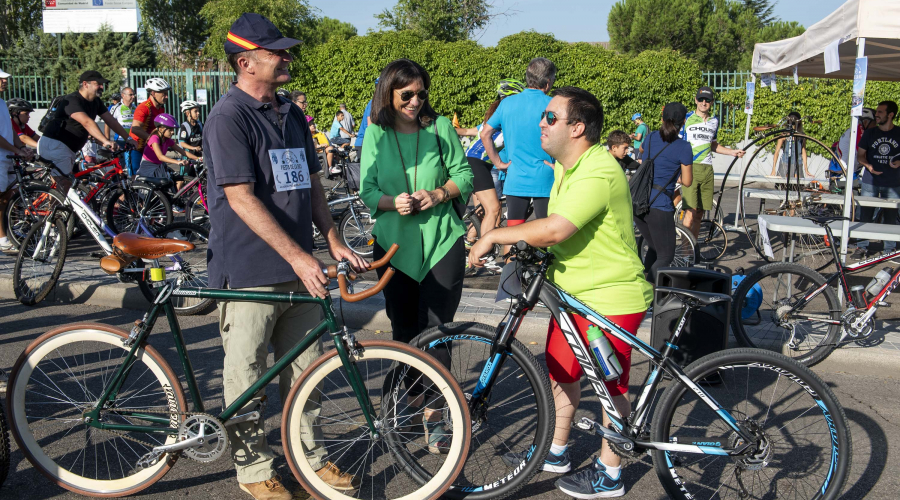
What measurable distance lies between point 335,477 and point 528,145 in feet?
11.1

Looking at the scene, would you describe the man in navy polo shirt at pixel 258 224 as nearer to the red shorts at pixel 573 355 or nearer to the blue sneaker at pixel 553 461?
the blue sneaker at pixel 553 461

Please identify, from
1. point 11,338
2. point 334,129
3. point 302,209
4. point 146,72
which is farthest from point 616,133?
point 146,72

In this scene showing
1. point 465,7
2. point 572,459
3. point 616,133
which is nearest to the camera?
point 572,459

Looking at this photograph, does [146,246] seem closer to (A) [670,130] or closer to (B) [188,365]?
(B) [188,365]

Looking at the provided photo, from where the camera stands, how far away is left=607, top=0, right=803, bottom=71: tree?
Answer: 40281 millimetres

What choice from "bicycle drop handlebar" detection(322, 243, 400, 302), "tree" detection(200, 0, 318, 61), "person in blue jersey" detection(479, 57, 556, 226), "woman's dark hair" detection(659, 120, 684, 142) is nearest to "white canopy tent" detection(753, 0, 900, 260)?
"woman's dark hair" detection(659, 120, 684, 142)

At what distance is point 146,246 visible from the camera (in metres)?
3.15

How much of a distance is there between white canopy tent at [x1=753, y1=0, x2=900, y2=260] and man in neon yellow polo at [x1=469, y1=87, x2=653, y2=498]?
12.5 ft

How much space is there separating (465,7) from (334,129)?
1710 cm

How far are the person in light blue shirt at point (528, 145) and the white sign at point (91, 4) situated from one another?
3739 centimetres

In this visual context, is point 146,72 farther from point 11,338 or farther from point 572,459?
point 572,459

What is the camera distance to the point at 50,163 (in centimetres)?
770

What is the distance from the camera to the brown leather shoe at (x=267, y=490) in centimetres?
320

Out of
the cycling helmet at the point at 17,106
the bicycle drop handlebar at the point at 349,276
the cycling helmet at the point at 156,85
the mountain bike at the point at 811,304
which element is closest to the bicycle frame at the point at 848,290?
the mountain bike at the point at 811,304
